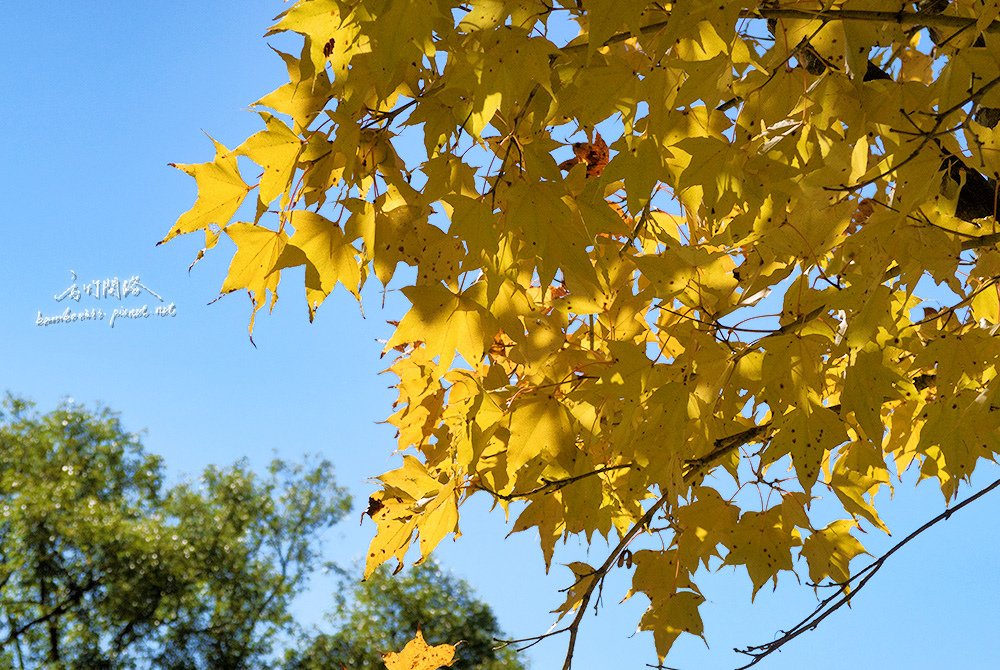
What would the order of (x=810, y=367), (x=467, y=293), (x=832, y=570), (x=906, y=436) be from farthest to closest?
1. (x=906, y=436)
2. (x=832, y=570)
3. (x=467, y=293)
4. (x=810, y=367)

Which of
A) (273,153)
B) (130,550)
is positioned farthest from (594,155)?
(130,550)

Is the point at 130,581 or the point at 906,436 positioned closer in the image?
the point at 906,436

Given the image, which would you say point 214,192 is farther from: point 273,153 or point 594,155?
point 594,155

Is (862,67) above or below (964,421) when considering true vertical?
above

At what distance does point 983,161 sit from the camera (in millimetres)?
1084

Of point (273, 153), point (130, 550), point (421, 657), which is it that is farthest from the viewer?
point (130, 550)

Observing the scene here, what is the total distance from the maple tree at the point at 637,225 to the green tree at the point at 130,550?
987 cm

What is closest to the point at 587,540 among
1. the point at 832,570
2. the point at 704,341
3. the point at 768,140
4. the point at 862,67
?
the point at 704,341

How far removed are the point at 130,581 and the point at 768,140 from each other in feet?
34.9

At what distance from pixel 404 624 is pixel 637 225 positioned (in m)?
10.5

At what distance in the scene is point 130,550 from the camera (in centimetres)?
979

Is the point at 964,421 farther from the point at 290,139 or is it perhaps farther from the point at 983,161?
the point at 290,139

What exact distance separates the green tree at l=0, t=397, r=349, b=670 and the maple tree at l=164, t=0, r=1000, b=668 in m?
9.87

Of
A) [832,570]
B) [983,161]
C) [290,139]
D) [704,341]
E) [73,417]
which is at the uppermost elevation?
[73,417]
